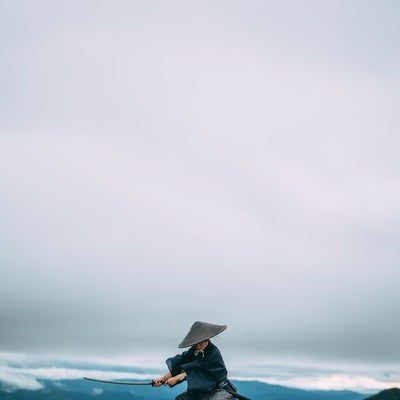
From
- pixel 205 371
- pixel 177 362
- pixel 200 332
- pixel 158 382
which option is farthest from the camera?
pixel 177 362

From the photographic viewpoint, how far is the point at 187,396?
51.7 ft

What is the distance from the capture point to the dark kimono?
1558cm

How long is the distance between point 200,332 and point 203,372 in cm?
113

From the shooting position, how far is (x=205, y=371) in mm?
15766

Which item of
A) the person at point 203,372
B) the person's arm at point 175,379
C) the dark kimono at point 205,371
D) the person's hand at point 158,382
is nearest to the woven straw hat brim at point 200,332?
the person at point 203,372

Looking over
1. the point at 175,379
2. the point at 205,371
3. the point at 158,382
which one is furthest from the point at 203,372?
the point at 158,382

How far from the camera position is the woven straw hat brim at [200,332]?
15.4 m

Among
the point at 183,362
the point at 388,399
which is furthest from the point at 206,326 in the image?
the point at 388,399

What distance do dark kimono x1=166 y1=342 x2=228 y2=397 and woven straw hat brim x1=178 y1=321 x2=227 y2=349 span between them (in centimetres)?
66

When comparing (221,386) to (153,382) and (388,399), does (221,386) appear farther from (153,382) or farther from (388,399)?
(388,399)

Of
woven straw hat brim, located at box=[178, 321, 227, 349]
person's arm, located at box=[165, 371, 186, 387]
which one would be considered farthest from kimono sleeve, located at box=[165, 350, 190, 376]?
woven straw hat brim, located at box=[178, 321, 227, 349]

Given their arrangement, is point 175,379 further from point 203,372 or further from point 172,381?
point 203,372

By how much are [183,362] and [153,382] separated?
103cm

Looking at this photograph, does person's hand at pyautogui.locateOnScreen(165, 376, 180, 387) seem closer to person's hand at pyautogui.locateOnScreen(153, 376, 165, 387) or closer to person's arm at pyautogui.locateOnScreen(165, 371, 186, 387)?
person's arm at pyautogui.locateOnScreen(165, 371, 186, 387)
